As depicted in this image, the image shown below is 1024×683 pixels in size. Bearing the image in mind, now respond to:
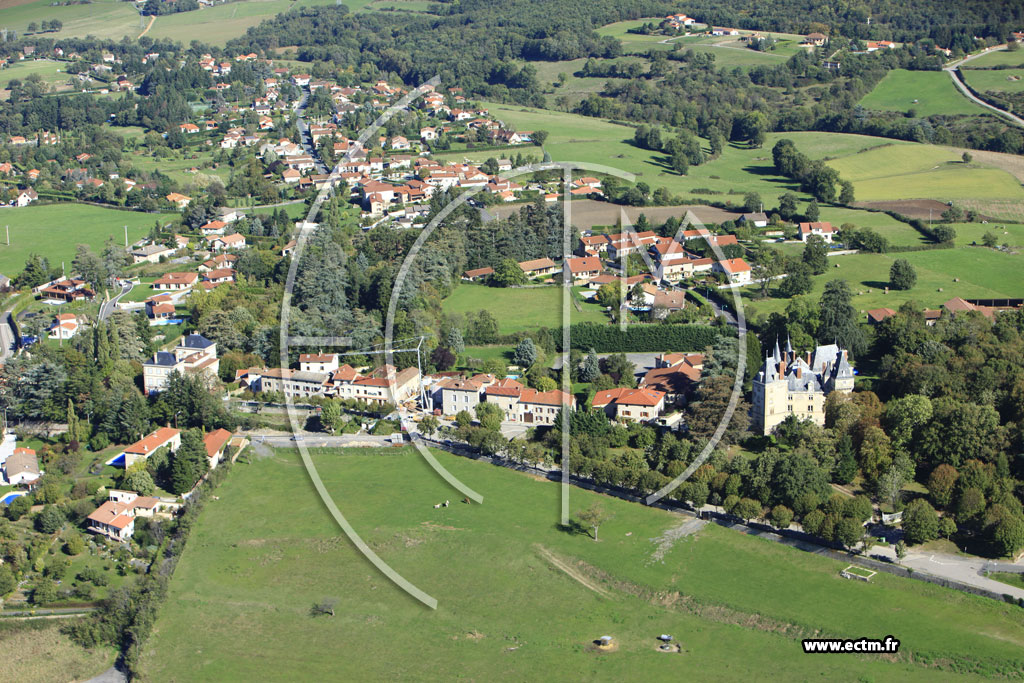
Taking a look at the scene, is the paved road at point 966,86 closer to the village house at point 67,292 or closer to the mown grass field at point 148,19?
the village house at point 67,292

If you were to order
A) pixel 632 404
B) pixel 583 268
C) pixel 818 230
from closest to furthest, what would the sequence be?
pixel 632 404, pixel 583 268, pixel 818 230

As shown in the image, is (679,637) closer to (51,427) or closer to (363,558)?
(363,558)

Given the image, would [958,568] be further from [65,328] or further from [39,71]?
[39,71]

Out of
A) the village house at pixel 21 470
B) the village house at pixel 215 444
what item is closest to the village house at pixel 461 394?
the village house at pixel 215 444

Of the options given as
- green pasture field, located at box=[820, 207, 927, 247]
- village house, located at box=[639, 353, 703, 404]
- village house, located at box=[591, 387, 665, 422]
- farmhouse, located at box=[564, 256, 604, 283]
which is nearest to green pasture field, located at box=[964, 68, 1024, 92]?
green pasture field, located at box=[820, 207, 927, 247]

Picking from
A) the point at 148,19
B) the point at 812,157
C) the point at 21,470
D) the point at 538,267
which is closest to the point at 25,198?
the point at 538,267

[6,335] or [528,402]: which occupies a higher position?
[528,402]
